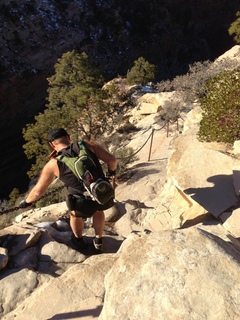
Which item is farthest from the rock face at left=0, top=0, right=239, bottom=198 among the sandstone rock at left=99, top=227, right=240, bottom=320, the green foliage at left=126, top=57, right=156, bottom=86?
the sandstone rock at left=99, top=227, right=240, bottom=320

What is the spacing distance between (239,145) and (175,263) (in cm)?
281

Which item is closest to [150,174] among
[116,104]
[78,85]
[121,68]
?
→ [78,85]

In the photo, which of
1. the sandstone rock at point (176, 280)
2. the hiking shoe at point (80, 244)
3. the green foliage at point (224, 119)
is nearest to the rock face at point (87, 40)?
the hiking shoe at point (80, 244)

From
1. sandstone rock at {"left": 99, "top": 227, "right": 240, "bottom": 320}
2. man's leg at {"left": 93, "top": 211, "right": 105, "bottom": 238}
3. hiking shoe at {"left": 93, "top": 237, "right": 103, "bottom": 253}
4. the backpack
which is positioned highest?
the backpack

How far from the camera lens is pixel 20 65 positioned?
2603cm

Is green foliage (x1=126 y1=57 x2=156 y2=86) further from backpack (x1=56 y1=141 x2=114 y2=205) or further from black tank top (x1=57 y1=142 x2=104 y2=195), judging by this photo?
backpack (x1=56 y1=141 x2=114 y2=205)

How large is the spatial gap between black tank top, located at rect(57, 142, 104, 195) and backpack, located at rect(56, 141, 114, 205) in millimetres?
51

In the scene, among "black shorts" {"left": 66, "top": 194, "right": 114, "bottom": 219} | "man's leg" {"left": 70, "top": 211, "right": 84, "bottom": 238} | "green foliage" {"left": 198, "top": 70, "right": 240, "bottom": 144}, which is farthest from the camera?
"green foliage" {"left": 198, "top": 70, "right": 240, "bottom": 144}

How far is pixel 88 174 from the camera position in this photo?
3393 millimetres

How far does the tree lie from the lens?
1664 centimetres

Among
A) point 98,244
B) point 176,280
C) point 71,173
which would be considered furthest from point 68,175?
point 176,280

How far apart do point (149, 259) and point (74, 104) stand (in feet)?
50.7

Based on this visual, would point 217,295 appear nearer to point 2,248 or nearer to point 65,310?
point 65,310

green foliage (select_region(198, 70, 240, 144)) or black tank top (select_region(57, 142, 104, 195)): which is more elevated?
black tank top (select_region(57, 142, 104, 195))
